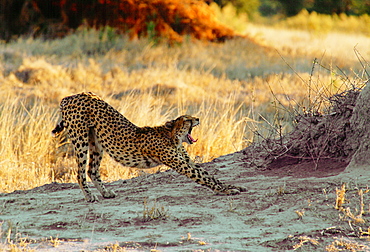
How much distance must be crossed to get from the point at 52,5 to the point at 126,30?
10.2 ft

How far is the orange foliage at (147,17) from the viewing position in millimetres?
18719

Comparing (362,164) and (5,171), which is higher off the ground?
(362,164)

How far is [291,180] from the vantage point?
19.0ft

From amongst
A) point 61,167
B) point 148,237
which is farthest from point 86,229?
point 61,167

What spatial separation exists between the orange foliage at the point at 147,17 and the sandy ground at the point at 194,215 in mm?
12532

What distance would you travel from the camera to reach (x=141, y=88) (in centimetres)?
1292

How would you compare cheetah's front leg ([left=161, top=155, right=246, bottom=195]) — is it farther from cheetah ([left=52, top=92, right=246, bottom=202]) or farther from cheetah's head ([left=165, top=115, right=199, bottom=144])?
cheetah's head ([left=165, top=115, right=199, bottom=144])

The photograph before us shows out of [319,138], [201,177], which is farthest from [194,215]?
[319,138]

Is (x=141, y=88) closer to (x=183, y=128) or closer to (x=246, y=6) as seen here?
(x=183, y=128)

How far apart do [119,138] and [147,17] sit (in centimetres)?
1338

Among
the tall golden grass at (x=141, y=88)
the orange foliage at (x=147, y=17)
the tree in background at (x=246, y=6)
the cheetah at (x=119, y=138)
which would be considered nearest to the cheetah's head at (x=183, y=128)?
the cheetah at (x=119, y=138)

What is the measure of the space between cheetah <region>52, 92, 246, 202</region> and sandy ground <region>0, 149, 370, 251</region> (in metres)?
0.32

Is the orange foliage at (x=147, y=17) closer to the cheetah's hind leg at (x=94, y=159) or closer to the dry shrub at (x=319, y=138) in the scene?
the dry shrub at (x=319, y=138)

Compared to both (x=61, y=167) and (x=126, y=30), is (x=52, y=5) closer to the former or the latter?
(x=126, y=30)
